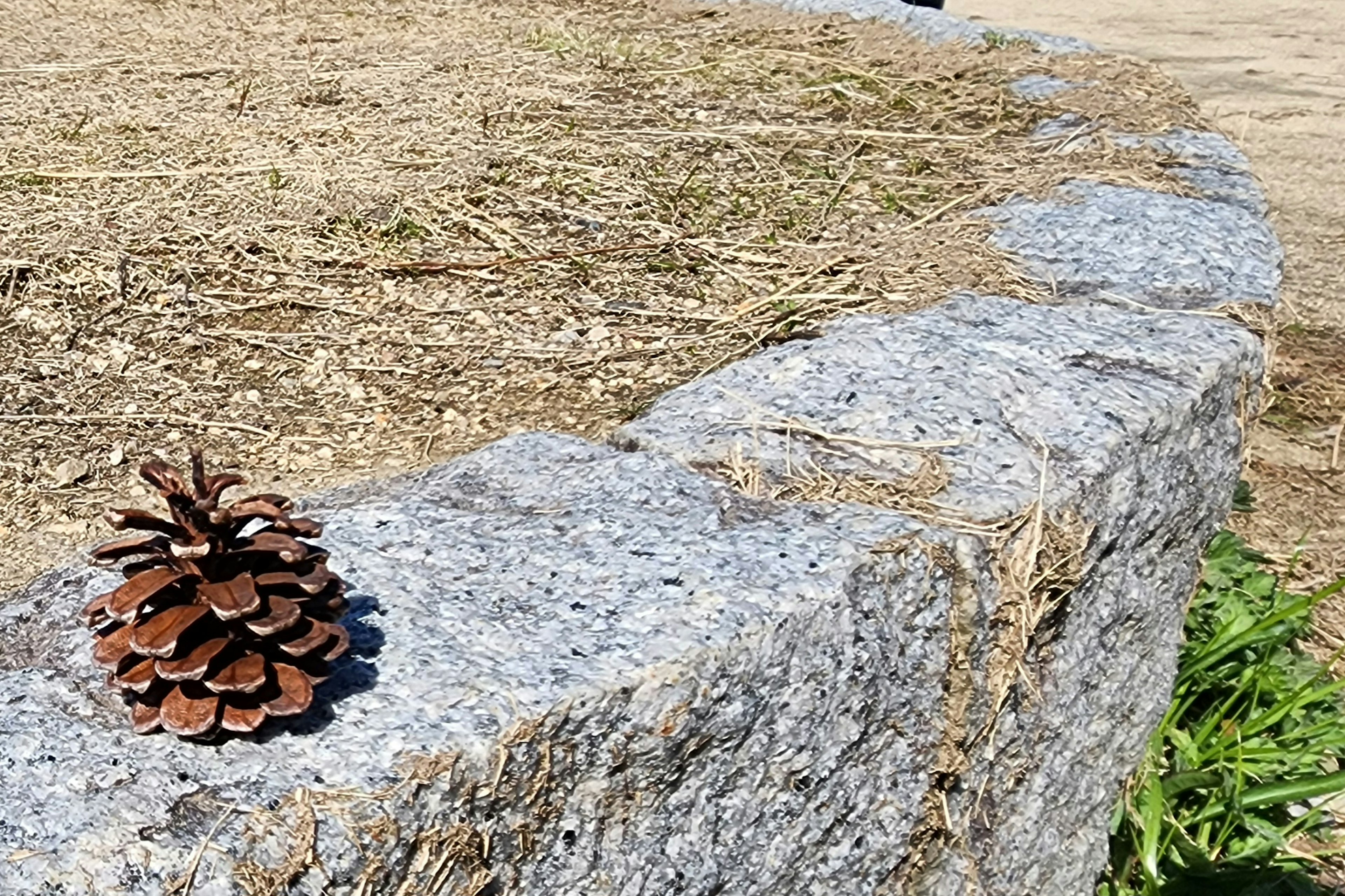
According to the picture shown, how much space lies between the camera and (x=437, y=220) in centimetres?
276

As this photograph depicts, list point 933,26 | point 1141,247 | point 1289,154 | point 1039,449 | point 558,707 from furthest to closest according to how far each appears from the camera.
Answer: point 1289,154 → point 933,26 → point 1141,247 → point 1039,449 → point 558,707

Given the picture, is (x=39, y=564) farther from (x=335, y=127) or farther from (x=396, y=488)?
(x=335, y=127)

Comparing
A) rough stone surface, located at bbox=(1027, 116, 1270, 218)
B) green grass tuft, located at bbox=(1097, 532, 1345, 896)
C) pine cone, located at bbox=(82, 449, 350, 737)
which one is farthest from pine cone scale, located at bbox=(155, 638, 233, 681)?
rough stone surface, located at bbox=(1027, 116, 1270, 218)

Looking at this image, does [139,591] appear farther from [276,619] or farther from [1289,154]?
[1289,154]

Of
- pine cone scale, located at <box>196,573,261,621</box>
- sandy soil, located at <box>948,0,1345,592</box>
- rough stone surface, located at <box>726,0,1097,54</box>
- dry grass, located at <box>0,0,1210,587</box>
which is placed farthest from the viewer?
rough stone surface, located at <box>726,0,1097,54</box>

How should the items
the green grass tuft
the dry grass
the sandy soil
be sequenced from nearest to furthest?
the dry grass, the green grass tuft, the sandy soil

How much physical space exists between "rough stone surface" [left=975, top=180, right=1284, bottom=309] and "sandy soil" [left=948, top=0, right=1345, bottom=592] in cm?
63

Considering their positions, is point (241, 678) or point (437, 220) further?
point (437, 220)

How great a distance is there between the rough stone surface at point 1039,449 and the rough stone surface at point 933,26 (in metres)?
1.98

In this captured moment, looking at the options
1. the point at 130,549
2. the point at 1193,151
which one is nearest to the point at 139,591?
the point at 130,549

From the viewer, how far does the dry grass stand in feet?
7.18

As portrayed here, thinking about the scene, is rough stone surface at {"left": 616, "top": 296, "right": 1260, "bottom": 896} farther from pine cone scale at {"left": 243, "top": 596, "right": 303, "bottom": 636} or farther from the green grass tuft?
pine cone scale at {"left": 243, "top": 596, "right": 303, "bottom": 636}

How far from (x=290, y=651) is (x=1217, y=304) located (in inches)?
67.2

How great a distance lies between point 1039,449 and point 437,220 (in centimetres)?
136
